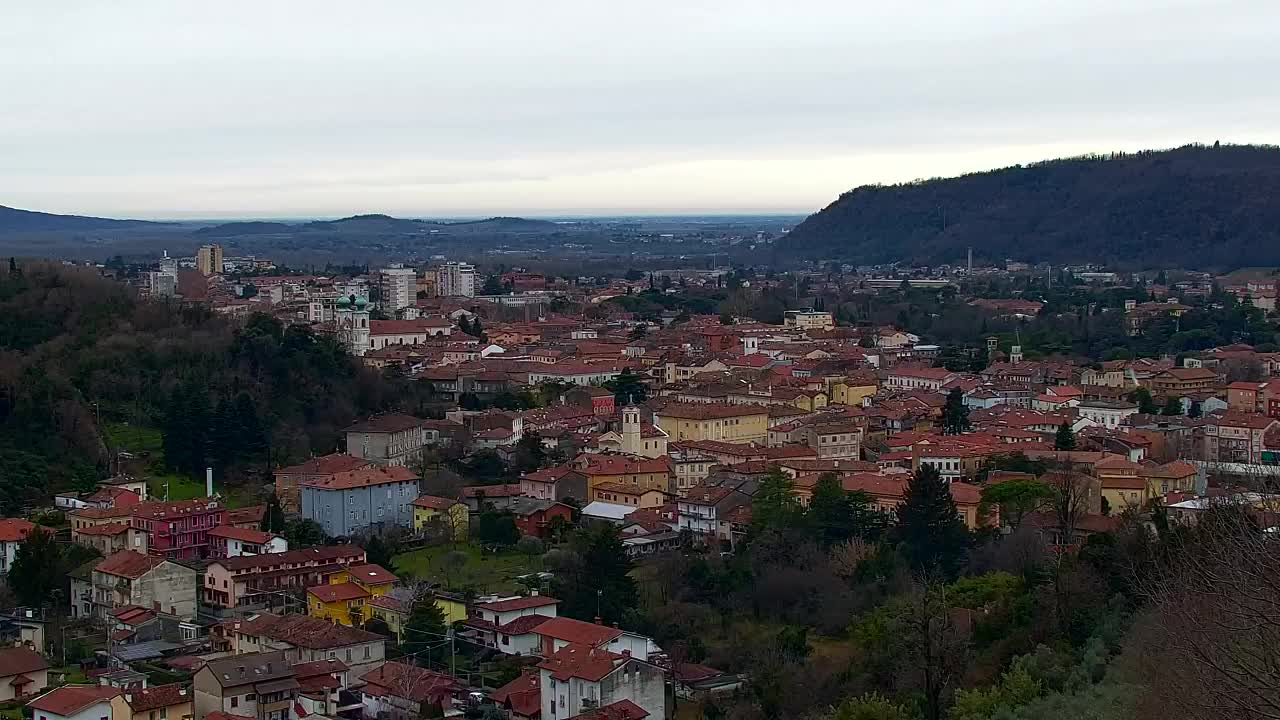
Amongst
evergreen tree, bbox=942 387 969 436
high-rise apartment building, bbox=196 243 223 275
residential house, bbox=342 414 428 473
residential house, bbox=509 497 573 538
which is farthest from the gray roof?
high-rise apartment building, bbox=196 243 223 275

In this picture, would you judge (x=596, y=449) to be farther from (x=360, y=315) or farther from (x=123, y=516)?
(x=360, y=315)

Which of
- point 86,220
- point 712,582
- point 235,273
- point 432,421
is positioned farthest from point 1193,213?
point 86,220

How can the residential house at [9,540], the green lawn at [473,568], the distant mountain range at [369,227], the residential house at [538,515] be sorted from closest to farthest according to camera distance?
the green lawn at [473,568], the residential house at [9,540], the residential house at [538,515], the distant mountain range at [369,227]

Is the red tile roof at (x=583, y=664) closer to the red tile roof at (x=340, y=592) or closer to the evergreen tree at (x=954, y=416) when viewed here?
the red tile roof at (x=340, y=592)

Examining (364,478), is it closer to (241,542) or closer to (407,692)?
(241,542)

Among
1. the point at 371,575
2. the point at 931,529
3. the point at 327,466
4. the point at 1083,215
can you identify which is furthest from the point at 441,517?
the point at 1083,215

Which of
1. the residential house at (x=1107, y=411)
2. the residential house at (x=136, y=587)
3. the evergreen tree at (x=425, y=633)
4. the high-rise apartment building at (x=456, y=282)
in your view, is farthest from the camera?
the high-rise apartment building at (x=456, y=282)

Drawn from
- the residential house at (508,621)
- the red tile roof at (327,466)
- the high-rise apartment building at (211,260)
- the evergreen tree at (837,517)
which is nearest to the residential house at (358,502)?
the red tile roof at (327,466)
